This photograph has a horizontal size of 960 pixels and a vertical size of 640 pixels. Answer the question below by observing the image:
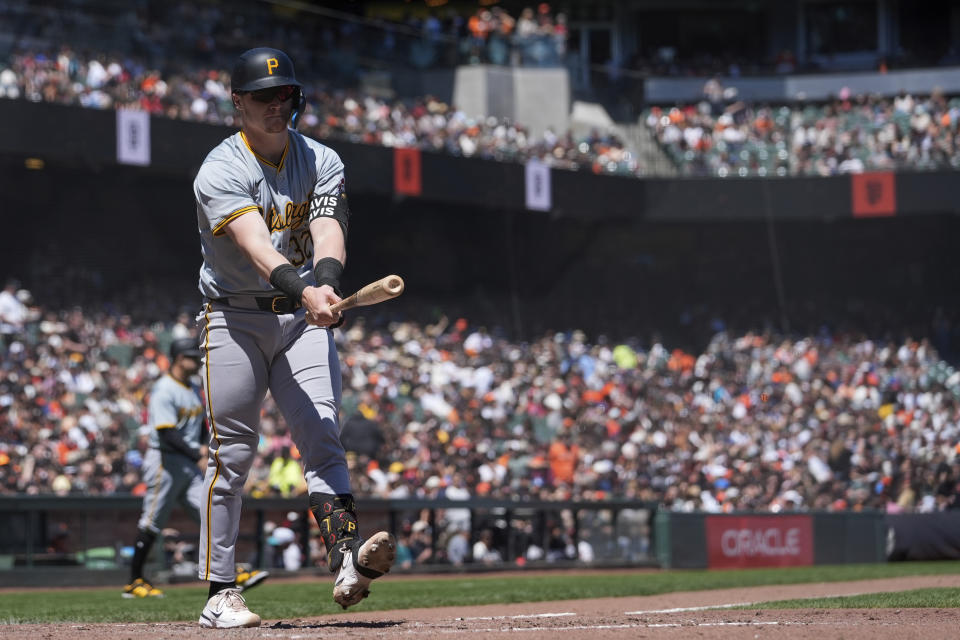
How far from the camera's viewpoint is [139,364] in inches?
747

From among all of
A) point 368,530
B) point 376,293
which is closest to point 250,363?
point 376,293

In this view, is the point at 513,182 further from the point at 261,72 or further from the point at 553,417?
the point at 261,72

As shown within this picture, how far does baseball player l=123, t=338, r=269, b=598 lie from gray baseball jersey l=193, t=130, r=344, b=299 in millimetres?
4359

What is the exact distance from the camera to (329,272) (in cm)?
526

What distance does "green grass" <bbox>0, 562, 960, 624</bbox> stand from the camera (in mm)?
7895

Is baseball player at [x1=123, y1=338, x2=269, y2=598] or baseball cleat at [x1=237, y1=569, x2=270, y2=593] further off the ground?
baseball player at [x1=123, y1=338, x2=269, y2=598]

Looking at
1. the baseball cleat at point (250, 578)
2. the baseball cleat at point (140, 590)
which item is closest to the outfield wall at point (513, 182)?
the baseball cleat at point (140, 590)

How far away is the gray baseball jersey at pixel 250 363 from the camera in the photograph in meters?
5.48

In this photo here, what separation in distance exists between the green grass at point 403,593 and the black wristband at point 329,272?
256 centimetres

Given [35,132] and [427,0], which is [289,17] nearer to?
[35,132]

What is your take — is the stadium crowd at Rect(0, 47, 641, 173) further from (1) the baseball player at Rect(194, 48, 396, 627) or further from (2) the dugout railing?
(1) the baseball player at Rect(194, 48, 396, 627)

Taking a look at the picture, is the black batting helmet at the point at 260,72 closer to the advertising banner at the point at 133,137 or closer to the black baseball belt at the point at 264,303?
the black baseball belt at the point at 264,303

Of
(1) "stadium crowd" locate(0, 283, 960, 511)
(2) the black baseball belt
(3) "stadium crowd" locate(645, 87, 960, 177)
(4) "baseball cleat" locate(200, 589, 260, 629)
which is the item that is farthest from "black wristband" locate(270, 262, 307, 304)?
(3) "stadium crowd" locate(645, 87, 960, 177)

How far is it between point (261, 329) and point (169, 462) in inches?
181
